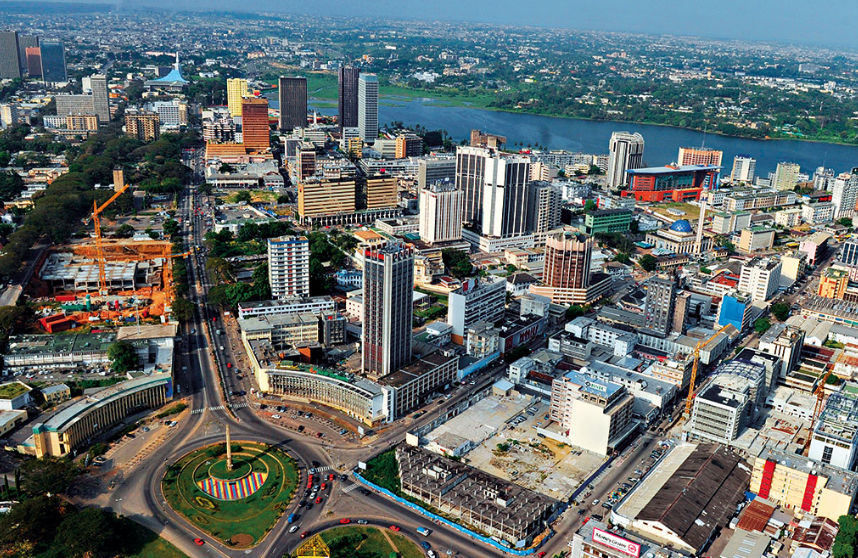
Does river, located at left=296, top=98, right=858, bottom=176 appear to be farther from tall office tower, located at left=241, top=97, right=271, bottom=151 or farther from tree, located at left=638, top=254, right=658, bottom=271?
tree, located at left=638, top=254, right=658, bottom=271

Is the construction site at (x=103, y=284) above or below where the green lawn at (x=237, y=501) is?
above

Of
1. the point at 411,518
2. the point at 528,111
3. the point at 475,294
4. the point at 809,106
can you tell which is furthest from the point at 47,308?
the point at 809,106

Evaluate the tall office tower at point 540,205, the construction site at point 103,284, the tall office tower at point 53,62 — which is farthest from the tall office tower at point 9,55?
the tall office tower at point 540,205

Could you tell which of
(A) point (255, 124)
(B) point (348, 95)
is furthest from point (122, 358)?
(B) point (348, 95)

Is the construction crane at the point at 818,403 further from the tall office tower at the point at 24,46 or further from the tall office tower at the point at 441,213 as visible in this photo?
the tall office tower at the point at 24,46

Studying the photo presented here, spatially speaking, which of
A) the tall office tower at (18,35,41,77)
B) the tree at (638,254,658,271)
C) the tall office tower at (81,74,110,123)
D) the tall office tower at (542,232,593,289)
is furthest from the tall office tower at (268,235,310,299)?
the tall office tower at (18,35,41,77)

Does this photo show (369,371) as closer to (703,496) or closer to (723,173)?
(703,496)
